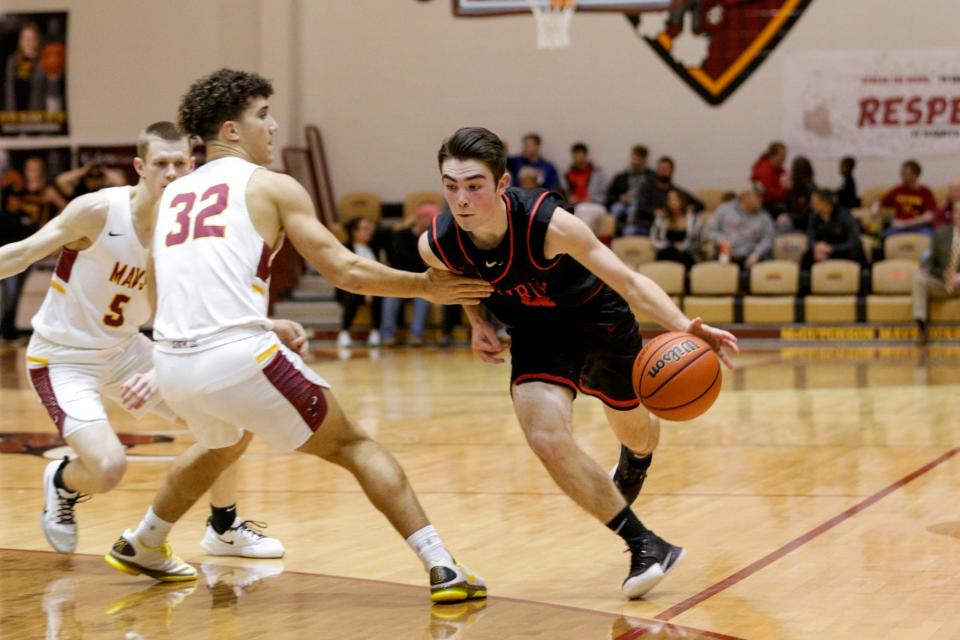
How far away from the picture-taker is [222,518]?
539 centimetres

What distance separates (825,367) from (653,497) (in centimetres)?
688

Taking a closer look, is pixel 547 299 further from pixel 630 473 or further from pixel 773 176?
pixel 773 176

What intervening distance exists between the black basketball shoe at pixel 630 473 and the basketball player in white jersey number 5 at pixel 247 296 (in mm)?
1322

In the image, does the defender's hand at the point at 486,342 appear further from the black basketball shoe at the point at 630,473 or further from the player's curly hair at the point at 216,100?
the player's curly hair at the point at 216,100

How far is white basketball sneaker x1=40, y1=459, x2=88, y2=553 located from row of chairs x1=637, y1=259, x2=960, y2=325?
11026 millimetres

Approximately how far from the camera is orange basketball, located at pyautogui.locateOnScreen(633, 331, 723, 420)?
454 centimetres

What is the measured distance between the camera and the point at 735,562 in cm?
510

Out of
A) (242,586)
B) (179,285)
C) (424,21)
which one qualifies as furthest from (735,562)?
(424,21)

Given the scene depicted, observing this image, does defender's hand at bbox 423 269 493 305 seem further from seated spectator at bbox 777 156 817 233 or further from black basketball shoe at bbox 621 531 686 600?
seated spectator at bbox 777 156 817 233

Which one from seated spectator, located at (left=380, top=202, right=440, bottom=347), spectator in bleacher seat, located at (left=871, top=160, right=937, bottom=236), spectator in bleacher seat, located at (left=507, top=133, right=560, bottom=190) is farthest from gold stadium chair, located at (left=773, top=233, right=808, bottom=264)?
seated spectator, located at (left=380, top=202, right=440, bottom=347)

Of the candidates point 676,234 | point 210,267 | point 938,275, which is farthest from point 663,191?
point 210,267

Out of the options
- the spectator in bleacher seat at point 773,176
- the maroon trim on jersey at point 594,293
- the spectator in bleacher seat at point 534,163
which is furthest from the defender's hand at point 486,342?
the spectator in bleacher seat at point 534,163

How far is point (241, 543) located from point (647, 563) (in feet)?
5.67

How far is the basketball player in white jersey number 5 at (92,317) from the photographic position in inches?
206
